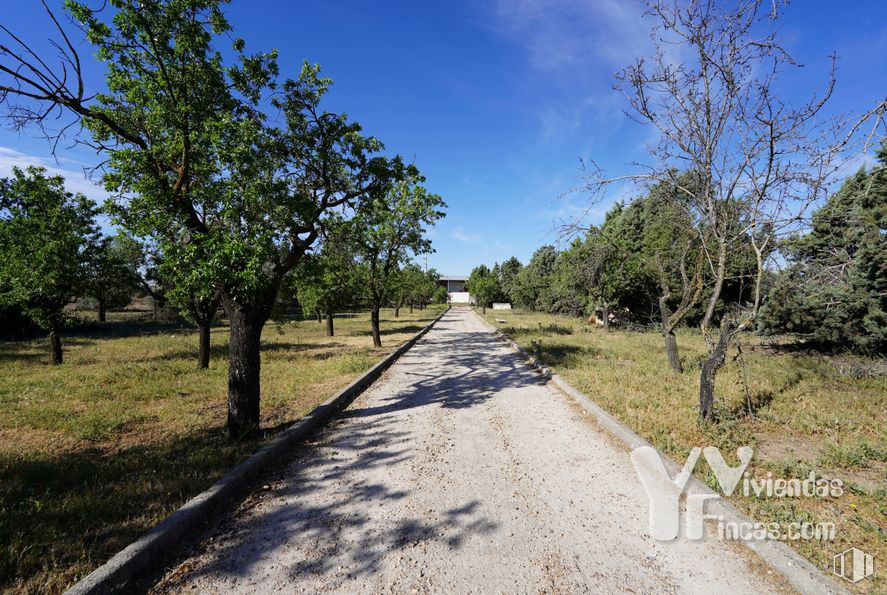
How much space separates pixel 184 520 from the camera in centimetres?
317

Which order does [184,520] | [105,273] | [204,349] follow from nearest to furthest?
1. [184,520]
2. [204,349]
3. [105,273]

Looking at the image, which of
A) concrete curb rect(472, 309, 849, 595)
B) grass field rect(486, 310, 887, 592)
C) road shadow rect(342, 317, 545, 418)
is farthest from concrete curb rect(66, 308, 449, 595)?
grass field rect(486, 310, 887, 592)

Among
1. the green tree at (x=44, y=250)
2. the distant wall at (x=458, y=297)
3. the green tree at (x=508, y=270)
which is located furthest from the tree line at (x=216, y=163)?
the distant wall at (x=458, y=297)

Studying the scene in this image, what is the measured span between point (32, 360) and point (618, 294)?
2841 centimetres

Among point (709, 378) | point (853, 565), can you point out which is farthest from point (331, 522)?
point (709, 378)

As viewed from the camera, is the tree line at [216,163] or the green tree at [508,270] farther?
the green tree at [508,270]

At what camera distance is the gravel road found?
2613 millimetres

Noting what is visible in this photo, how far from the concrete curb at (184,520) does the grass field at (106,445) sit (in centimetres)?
25

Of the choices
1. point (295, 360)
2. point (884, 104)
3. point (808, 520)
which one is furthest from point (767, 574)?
point (295, 360)

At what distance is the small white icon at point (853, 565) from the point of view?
252cm

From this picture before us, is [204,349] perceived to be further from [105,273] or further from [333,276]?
[105,273]

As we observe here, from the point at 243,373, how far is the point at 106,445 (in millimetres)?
2299

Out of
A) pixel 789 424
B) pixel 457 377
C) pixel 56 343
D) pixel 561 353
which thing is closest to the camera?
pixel 789 424

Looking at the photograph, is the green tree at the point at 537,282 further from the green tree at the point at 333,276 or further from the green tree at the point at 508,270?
the green tree at the point at 333,276
